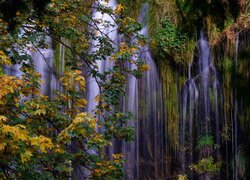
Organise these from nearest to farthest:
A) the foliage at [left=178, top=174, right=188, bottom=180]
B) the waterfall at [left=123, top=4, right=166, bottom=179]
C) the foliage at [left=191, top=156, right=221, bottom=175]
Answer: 1. the foliage at [left=191, top=156, right=221, bottom=175]
2. the foliage at [left=178, top=174, right=188, bottom=180]
3. the waterfall at [left=123, top=4, right=166, bottom=179]

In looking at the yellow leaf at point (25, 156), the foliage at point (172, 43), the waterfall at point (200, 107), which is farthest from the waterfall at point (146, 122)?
the yellow leaf at point (25, 156)

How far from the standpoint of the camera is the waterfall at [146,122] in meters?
9.55

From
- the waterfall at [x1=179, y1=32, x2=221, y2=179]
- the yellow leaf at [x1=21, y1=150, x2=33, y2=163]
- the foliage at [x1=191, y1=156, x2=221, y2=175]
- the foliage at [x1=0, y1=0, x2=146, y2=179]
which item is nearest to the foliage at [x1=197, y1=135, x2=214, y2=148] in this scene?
the waterfall at [x1=179, y1=32, x2=221, y2=179]

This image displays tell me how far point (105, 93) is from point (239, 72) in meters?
3.51

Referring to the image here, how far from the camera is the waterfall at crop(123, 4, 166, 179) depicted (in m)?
9.55

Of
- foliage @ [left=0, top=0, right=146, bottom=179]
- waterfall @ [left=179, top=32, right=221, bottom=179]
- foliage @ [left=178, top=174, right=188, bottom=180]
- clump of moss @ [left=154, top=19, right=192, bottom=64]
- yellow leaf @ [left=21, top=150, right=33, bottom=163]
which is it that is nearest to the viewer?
yellow leaf @ [left=21, top=150, right=33, bottom=163]

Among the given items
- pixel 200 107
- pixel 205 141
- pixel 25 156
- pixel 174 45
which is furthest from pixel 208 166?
pixel 25 156

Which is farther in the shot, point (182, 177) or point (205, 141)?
point (205, 141)

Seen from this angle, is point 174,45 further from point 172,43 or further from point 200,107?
point 200,107

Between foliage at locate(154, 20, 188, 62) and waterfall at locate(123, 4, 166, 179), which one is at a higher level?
foliage at locate(154, 20, 188, 62)

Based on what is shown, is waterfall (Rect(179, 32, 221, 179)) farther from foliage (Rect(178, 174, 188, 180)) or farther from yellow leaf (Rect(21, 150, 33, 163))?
yellow leaf (Rect(21, 150, 33, 163))

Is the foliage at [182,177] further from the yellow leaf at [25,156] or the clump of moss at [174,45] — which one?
the yellow leaf at [25,156]

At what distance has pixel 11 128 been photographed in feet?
13.6

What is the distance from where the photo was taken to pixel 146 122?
380 inches
